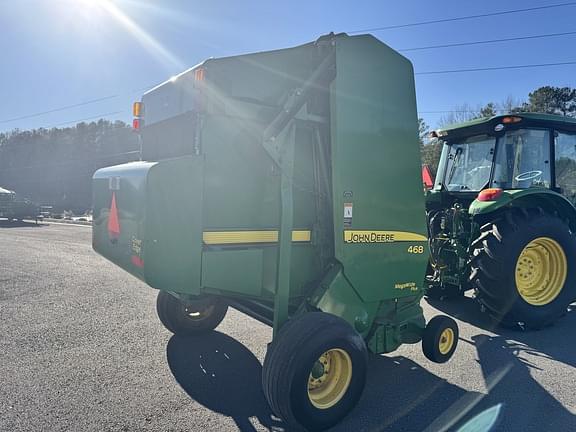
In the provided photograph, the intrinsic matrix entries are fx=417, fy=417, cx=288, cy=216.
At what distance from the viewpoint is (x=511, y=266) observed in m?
4.72

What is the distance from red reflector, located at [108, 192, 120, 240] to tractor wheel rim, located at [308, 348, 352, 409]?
1783mm

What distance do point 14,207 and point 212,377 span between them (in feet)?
68.6

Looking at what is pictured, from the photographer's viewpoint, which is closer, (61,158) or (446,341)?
(446,341)

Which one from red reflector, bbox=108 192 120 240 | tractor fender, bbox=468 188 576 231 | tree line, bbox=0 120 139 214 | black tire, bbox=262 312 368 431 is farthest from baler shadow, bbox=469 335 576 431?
tree line, bbox=0 120 139 214

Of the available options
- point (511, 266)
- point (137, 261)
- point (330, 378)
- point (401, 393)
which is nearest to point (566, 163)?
point (511, 266)

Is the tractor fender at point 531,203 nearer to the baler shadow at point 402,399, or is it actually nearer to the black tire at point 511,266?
the black tire at point 511,266

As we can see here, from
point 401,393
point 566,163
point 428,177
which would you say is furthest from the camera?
point 428,177

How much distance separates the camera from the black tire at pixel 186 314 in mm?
4375

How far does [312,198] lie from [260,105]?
81 cm

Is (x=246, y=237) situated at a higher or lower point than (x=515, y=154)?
lower

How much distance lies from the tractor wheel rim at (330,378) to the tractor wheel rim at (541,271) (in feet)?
10.5

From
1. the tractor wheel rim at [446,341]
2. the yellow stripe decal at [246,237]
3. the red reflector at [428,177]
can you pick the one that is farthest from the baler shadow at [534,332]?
the yellow stripe decal at [246,237]

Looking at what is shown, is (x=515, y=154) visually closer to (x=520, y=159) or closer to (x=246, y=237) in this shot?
(x=520, y=159)

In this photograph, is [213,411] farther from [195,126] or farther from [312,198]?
[195,126]
